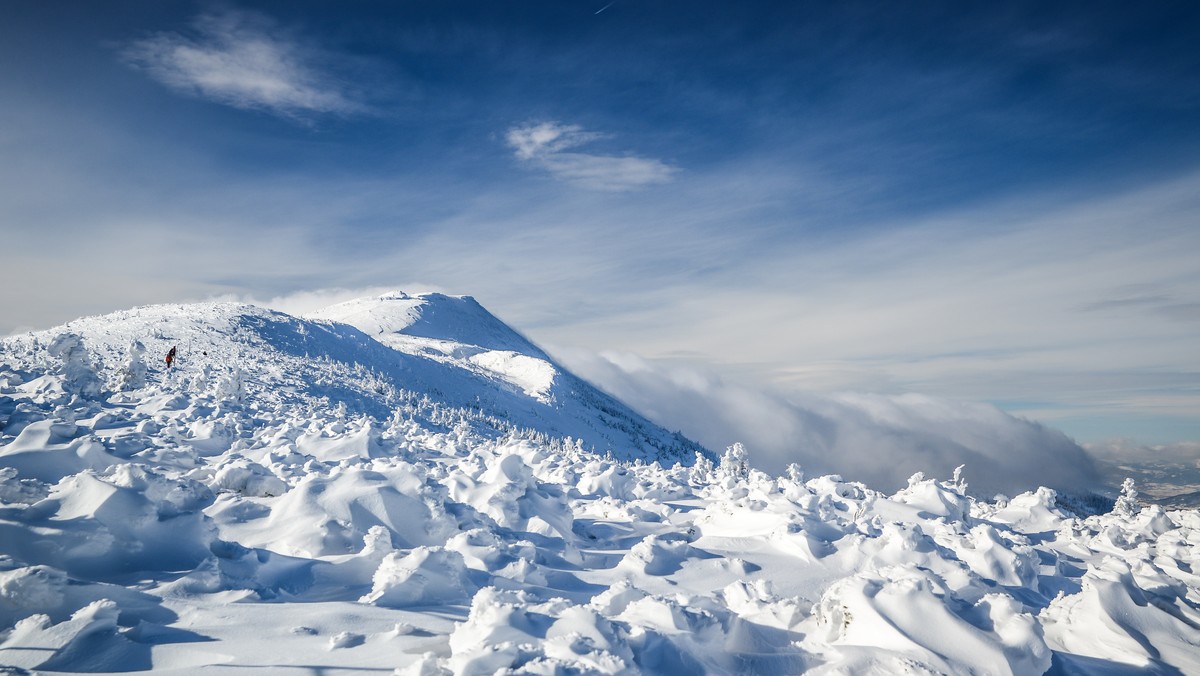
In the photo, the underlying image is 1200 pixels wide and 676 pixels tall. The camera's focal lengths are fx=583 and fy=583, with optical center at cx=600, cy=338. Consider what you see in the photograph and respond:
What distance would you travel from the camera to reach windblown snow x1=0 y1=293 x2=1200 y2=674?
8094 mm

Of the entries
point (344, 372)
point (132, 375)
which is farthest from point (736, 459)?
point (344, 372)

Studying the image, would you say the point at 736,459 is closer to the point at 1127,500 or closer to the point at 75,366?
the point at 1127,500

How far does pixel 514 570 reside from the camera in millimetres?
13062

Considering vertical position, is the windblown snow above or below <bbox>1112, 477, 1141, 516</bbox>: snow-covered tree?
above

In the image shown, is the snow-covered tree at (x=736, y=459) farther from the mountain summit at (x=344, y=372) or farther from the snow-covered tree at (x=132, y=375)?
the snow-covered tree at (x=132, y=375)

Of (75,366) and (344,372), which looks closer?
(75,366)

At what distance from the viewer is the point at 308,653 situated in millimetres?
8125

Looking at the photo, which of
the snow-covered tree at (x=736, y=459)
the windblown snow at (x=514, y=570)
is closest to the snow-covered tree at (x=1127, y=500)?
the windblown snow at (x=514, y=570)

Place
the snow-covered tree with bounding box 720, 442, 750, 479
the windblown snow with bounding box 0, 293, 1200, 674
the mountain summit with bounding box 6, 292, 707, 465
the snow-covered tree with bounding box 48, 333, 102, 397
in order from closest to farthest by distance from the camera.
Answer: the windblown snow with bounding box 0, 293, 1200, 674 < the snow-covered tree with bounding box 48, 333, 102, 397 < the snow-covered tree with bounding box 720, 442, 750, 479 < the mountain summit with bounding box 6, 292, 707, 465

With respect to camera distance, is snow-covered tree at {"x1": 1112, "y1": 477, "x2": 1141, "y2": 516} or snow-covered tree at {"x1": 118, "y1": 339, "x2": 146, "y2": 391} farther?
snow-covered tree at {"x1": 118, "y1": 339, "x2": 146, "y2": 391}

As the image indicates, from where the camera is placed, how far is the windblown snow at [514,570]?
26.6 ft

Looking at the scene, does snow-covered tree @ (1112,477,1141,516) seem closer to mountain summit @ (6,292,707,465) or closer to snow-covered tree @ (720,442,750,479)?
snow-covered tree @ (720,442,750,479)

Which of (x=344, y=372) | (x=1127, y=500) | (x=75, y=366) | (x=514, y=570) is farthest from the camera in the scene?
(x=344, y=372)

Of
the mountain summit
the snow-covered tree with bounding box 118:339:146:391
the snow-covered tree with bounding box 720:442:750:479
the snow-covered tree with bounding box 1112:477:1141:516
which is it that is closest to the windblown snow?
the snow-covered tree with bounding box 1112:477:1141:516
